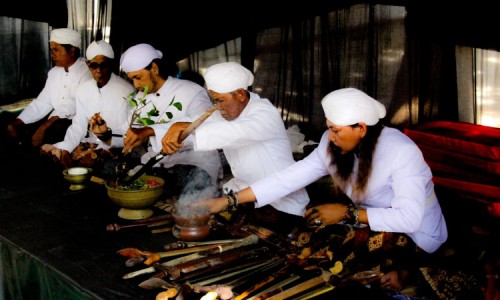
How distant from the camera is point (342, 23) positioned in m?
4.96

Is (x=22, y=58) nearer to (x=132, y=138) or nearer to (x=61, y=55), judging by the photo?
(x=61, y=55)

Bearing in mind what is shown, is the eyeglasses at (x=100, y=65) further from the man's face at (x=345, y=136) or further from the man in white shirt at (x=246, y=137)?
the man's face at (x=345, y=136)

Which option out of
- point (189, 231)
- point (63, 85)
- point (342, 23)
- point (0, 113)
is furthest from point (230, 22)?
point (0, 113)

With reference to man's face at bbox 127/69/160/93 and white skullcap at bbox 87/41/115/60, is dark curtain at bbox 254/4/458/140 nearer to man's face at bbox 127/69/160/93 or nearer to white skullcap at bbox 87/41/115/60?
man's face at bbox 127/69/160/93

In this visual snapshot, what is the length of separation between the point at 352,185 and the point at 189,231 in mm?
1185

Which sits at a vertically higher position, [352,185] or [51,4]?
[51,4]

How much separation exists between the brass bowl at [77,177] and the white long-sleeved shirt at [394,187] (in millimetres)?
1471

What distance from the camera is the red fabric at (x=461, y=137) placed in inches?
144

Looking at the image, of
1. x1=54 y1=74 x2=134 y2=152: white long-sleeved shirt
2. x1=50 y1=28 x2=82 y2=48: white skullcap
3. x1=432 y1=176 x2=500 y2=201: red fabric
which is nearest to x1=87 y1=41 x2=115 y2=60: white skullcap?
x1=54 y1=74 x2=134 y2=152: white long-sleeved shirt

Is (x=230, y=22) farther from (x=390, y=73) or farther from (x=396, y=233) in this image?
(x=396, y=233)

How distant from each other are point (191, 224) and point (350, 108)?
1175mm

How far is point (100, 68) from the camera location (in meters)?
5.24

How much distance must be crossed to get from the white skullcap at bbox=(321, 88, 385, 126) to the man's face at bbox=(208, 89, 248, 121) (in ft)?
3.01

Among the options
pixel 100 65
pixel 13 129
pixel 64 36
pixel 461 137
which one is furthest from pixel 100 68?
pixel 461 137
